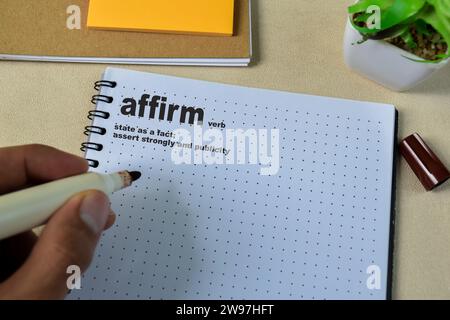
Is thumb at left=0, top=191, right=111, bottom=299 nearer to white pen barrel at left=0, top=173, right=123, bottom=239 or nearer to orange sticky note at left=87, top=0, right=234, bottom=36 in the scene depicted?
white pen barrel at left=0, top=173, right=123, bottom=239

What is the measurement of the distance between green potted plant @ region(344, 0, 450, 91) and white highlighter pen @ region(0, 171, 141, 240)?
1.02 ft

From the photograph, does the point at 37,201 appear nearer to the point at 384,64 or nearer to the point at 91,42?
the point at 91,42

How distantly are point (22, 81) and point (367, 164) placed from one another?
421 mm

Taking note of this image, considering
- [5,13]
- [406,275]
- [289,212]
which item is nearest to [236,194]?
[289,212]

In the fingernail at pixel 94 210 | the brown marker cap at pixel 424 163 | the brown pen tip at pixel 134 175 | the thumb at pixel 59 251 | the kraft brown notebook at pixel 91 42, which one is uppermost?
the kraft brown notebook at pixel 91 42

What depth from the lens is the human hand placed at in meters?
0.36

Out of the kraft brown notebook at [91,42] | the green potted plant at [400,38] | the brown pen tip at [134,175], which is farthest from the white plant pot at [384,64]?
the brown pen tip at [134,175]

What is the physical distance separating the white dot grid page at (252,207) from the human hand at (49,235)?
6cm

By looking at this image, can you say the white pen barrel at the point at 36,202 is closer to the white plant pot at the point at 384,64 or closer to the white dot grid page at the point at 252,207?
the white dot grid page at the point at 252,207

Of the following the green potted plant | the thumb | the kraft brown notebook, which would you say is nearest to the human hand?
the thumb

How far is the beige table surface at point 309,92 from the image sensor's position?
19.0 inches

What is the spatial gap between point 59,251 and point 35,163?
125 mm

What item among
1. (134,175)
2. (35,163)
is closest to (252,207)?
(134,175)

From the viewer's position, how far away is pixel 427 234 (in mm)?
484
